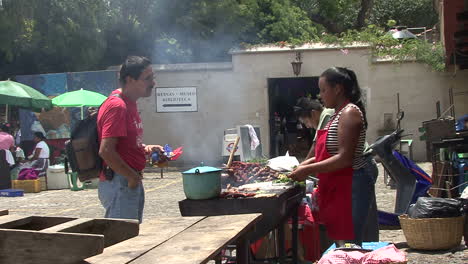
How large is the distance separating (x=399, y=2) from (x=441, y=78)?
731 inches

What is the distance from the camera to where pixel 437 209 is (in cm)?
655

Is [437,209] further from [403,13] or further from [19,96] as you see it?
[403,13]

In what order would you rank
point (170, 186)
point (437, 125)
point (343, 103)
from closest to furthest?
1. point (343, 103)
2. point (437, 125)
3. point (170, 186)

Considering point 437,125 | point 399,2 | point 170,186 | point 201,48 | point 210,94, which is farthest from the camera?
point 399,2

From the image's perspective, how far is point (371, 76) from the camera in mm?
19062

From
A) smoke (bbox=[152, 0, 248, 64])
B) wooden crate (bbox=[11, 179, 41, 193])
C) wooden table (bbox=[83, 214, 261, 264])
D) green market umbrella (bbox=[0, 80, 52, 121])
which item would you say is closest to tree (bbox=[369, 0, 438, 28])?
smoke (bbox=[152, 0, 248, 64])

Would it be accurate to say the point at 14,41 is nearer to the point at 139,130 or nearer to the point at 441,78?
the point at 441,78

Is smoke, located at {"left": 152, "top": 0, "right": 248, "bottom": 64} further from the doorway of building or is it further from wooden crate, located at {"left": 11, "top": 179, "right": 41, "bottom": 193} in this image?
wooden crate, located at {"left": 11, "top": 179, "right": 41, "bottom": 193}

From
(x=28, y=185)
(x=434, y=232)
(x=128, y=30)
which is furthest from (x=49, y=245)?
(x=128, y=30)

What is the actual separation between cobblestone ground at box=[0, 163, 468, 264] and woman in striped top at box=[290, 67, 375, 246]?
243 cm

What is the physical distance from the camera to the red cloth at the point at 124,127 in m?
4.13

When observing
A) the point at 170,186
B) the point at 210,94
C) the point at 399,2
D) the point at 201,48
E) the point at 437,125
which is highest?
the point at 399,2

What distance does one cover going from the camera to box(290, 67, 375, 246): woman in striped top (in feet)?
13.3

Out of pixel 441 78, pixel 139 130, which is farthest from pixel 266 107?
pixel 139 130
